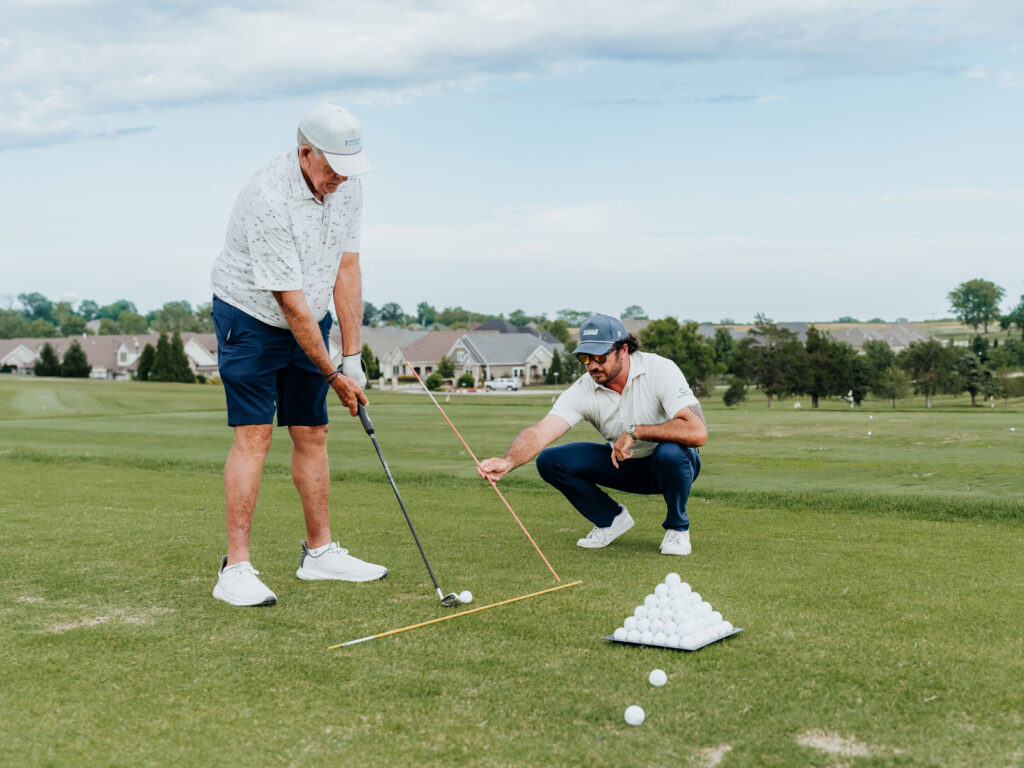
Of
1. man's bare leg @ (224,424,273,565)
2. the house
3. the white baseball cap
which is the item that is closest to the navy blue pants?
man's bare leg @ (224,424,273,565)

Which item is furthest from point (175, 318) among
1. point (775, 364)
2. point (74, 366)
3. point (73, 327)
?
point (775, 364)

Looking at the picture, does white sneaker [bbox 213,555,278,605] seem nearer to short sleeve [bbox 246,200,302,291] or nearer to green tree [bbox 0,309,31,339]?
short sleeve [bbox 246,200,302,291]

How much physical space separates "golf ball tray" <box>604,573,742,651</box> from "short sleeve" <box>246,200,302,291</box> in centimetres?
236

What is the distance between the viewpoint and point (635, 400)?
602 centimetres

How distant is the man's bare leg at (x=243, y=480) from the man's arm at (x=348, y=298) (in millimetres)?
745

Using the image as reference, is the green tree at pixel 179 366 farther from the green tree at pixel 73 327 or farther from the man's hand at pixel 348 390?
the green tree at pixel 73 327

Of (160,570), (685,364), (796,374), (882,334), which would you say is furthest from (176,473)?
(882,334)

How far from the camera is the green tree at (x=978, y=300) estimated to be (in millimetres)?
127625

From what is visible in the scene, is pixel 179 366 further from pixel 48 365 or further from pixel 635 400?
pixel 635 400

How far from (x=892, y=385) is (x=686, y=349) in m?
13.3

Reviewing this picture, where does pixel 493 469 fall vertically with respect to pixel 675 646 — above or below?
above

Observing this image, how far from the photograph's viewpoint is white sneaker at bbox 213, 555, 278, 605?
4.67 meters

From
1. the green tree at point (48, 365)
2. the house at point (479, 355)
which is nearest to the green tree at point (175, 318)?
the house at point (479, 355)

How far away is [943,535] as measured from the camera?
674cm
